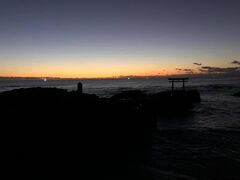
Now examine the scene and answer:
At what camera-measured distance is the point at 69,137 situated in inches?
604

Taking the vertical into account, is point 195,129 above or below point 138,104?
below

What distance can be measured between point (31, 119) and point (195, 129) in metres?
16.6

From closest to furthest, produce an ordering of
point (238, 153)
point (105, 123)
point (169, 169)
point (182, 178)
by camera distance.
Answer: point (182, 178)
point (169, 169)
point (238, 153)
point (105, 123)

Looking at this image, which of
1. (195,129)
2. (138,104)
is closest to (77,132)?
(138,104)

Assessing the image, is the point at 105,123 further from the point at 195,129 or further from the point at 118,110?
the point at 195,129

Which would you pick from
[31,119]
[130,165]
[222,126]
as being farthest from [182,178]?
[222,126]

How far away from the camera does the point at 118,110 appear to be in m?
20.8

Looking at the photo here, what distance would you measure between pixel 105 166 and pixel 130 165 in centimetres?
148

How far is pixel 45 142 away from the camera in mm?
13766

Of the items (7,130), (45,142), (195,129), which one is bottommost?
(195,129)

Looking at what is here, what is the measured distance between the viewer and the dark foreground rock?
1273 centimetres

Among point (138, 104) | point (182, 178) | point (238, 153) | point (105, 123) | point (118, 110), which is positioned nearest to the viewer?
point (182, 178)

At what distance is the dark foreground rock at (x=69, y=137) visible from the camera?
41.8 ft

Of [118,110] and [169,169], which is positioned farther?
[118,110]
